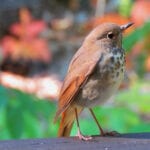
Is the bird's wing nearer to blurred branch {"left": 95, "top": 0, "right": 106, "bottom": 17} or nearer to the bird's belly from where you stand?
the bird's belly

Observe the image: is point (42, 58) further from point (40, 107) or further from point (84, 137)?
point (84, 137)

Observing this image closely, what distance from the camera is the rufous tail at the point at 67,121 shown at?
104 inches

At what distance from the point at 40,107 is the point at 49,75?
3.87 metres

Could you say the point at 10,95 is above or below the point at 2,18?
below

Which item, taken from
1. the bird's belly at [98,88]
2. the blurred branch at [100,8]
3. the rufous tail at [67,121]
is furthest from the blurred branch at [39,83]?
the bird's belly at [98,88]

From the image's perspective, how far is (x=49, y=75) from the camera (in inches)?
268

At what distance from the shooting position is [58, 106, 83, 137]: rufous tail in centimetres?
265

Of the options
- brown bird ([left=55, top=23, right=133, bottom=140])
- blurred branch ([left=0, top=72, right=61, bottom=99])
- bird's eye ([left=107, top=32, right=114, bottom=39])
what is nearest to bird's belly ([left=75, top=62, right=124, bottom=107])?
brown bird ([left=55, top=23, right=133, bottom=140])

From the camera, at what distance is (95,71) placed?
96.7 inches

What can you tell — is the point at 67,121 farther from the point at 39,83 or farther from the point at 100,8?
the point at 100,8

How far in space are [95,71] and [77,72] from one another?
88 millimetres

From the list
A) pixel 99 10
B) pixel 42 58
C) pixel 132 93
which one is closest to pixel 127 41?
pixel 132 93

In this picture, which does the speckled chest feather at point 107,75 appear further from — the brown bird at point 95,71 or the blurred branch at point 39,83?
the blurred branch at point 39,83

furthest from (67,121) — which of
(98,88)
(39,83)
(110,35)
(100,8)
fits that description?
(100,8)
